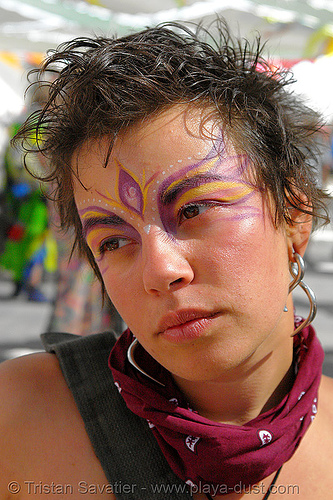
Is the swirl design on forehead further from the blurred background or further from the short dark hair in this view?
the blurred background

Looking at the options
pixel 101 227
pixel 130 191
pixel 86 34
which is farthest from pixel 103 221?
A: pixel 86 34

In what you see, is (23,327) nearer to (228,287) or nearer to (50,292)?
(50,292)

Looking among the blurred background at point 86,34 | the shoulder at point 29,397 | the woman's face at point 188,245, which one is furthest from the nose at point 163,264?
the blurred background at point 86,34

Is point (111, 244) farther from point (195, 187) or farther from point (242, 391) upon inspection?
point (242, 391)

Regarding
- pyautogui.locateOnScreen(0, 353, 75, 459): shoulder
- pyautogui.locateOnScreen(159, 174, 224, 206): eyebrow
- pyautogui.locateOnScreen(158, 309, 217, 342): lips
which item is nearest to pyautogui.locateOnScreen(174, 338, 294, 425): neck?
pyautogui.locateOnScreen(158, 309, 217, 342): lips

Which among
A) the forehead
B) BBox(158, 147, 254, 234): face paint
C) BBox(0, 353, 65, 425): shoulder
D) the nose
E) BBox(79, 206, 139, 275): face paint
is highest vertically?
the forehead

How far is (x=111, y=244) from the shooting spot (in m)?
1.23

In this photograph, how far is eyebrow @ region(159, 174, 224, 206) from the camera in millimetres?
1108

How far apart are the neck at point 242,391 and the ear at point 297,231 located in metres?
0.27

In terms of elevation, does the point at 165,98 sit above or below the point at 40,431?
above

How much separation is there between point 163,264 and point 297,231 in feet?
1.42

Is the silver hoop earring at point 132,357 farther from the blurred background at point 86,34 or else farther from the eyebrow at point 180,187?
the blurred background at point 86,34

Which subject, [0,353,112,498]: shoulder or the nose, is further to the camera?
[0,353,112,498]: shoulder

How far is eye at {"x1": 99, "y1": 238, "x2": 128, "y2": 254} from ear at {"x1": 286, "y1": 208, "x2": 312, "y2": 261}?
425 mm
